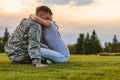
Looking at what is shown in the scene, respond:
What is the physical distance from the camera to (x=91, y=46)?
93.3 m

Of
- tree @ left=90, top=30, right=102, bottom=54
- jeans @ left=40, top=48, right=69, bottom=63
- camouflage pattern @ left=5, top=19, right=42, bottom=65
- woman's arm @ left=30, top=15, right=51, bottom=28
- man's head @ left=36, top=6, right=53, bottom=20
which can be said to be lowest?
jeans @ left=40, top=48, right=69, bottom=63

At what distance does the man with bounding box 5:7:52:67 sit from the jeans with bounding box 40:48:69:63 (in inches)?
16.6

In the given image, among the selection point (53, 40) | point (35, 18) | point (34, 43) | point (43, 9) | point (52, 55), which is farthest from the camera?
point (53, 40)

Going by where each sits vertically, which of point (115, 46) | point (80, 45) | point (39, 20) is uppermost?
point (80, 45)

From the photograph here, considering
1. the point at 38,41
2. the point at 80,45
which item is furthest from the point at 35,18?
the point at 80,45

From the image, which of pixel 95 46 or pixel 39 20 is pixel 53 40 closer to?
pixel 39 20

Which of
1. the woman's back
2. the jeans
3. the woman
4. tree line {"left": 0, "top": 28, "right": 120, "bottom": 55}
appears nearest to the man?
the woman

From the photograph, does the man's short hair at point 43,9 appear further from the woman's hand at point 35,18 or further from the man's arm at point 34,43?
the man's arm at point 34,43

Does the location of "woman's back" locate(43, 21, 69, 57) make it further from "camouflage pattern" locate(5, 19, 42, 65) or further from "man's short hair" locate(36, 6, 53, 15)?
"camouflage pattern" locate(5, 19, 42, 65)

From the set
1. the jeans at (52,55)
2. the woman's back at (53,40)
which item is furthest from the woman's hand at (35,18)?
the jeans at (52,55)

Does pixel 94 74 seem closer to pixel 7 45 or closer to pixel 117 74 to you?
pixel 117 74

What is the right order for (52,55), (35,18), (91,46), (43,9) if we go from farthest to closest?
(91,46) < (52,55) < (43,9) < (35,18)

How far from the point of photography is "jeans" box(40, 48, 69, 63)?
12452 millimetres

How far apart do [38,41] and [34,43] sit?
151 mm
